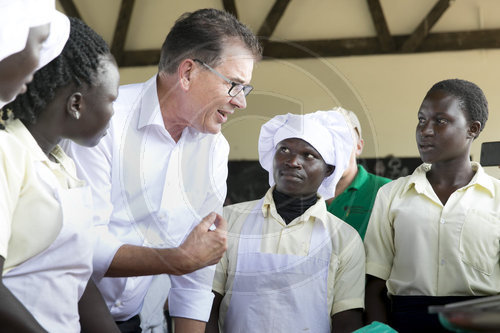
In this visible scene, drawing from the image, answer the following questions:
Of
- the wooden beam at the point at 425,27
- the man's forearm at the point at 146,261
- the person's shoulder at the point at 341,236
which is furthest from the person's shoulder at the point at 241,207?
the wooden beam at the point at 425,27

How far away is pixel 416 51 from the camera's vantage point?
6.01 metres

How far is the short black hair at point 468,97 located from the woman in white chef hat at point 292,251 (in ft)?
1.17

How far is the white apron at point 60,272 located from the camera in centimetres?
116

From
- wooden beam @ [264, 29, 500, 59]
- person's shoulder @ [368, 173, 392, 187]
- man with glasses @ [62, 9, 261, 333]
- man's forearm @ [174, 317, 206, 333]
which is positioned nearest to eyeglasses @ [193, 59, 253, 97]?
man with glasses @ [62, 9, 261, 333]

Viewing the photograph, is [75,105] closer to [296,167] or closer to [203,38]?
[203,38]

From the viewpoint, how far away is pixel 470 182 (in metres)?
1.94

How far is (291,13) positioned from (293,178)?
4.33 meters

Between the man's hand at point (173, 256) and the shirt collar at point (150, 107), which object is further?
the shirt collar at point (150, 107)

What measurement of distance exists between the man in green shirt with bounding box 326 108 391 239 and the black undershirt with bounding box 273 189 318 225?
0.72ft

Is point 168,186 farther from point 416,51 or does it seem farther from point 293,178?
point 416,51

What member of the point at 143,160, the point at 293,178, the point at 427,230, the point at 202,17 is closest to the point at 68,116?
the point at 143,160

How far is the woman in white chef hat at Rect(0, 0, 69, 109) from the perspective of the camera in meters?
1.04

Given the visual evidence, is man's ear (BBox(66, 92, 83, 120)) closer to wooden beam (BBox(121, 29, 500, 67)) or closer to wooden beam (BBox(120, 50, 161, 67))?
wooden beam (BBox(121, 29, 500, 67))

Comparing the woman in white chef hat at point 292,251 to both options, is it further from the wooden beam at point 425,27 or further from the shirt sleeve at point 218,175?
the wooden beam at point 425,27
